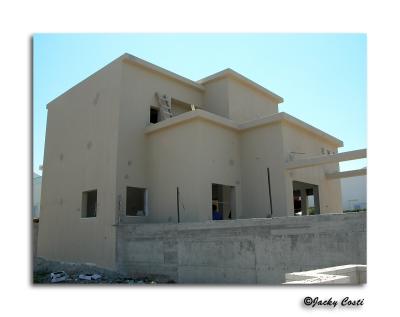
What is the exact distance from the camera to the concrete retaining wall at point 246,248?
33.5 feet

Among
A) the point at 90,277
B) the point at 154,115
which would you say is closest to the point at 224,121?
the point at 154,115

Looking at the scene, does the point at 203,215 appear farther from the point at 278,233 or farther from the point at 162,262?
the point at 278,233

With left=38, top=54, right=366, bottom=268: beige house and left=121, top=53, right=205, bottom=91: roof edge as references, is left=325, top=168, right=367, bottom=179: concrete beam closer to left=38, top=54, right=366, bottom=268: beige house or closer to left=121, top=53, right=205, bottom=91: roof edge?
left=38, top=54, right=366, bottom=268: beige house

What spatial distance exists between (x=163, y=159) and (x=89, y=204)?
507 centimetres

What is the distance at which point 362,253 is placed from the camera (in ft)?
31.9

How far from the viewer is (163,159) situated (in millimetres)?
18750

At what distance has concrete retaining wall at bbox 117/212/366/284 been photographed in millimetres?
10211

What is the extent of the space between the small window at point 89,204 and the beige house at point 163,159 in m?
0.05

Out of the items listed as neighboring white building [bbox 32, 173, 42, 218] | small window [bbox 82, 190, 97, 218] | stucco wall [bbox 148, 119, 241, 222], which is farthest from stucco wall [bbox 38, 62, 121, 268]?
neighboring white building [bbox 32, 173, 42, 218]

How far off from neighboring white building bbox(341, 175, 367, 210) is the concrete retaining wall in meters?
26.2

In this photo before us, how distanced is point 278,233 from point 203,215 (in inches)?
228

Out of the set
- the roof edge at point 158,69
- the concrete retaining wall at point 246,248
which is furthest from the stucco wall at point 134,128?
the concrete retaining wall at point 246,248

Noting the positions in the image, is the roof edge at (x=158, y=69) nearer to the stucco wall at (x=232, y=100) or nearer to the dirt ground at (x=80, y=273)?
the stucco wall at (x=232, y=100)
